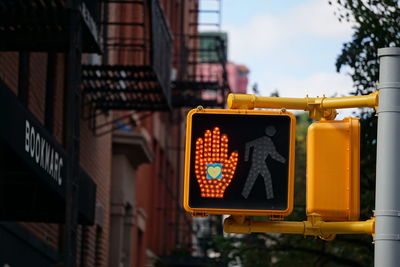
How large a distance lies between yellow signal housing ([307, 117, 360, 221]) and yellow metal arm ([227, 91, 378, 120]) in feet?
0.69

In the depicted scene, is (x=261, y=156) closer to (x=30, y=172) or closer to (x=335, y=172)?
(x=335, y=172)

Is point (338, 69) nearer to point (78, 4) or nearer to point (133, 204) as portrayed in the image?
point (78, 4)

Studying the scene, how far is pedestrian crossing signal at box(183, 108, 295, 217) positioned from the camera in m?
6.50

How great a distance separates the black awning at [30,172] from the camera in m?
12.1

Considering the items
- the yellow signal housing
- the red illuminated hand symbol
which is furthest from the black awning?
the yellow signal housing

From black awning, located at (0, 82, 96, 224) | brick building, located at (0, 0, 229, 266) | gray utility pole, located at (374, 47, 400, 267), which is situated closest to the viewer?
gray utility pole, located at (374, 47, 400, 267)

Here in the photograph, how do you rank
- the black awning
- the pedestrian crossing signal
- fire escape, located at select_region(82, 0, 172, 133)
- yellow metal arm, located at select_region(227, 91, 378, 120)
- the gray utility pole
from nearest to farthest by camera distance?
1. the gray utility pole
2. the pedestrian crossing signal
3. yellow metal arm, located at select_region(227, 91, 378, 120)
4. the black awning
5. fire escape, located at select_region(82, 0, 172, 133)

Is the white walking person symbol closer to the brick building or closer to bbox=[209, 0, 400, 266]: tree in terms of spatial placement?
the brick building

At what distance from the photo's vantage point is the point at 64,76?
21375 millimetres

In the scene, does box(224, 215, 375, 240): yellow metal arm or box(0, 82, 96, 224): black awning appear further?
box(0, 82, 96, 224): black awning

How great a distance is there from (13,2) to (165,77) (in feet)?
28.7

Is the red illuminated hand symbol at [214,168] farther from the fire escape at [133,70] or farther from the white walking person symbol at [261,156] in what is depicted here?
the fire escape at [133,70]

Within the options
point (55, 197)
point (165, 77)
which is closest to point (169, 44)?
point (165, 77)

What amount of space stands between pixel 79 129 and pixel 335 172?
9761 millimetres
